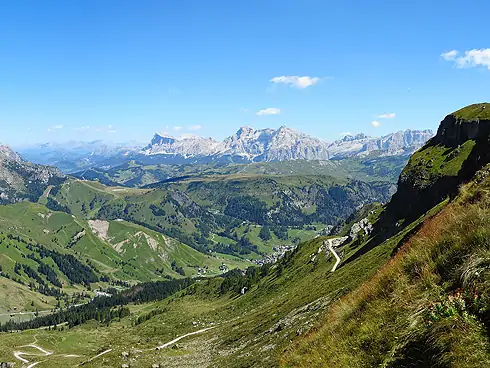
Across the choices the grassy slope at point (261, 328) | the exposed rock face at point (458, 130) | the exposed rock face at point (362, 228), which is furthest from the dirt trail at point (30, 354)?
the exposed rock face at point (458, 130)

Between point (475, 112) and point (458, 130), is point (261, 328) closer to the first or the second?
point (458, 130)

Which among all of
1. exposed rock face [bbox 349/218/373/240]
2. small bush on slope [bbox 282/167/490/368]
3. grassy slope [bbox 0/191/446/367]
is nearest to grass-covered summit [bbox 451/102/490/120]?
exposed rock face [bbox 349/218/373/240]

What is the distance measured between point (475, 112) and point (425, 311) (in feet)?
509

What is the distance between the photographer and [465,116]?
142500 mm

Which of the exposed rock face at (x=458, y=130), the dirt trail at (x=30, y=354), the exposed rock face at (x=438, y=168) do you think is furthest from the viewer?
the dirt trail at (x=30, y=354)

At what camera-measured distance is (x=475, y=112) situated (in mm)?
140875

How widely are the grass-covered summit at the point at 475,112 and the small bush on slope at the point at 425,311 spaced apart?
440ft

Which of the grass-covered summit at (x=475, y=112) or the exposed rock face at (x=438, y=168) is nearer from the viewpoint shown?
the exposed rock face at (x=438, y=168)

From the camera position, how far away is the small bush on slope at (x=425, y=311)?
9.98 meters

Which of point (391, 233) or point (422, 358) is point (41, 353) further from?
point (422, 358)

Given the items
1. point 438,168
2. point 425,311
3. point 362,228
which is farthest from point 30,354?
point 425,311

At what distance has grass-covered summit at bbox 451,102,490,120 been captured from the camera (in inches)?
5218

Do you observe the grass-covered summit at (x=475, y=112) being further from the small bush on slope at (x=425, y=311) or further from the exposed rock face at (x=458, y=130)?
the small bush on slope at (x=425, y=311)

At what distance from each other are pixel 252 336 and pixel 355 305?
67533 mm
